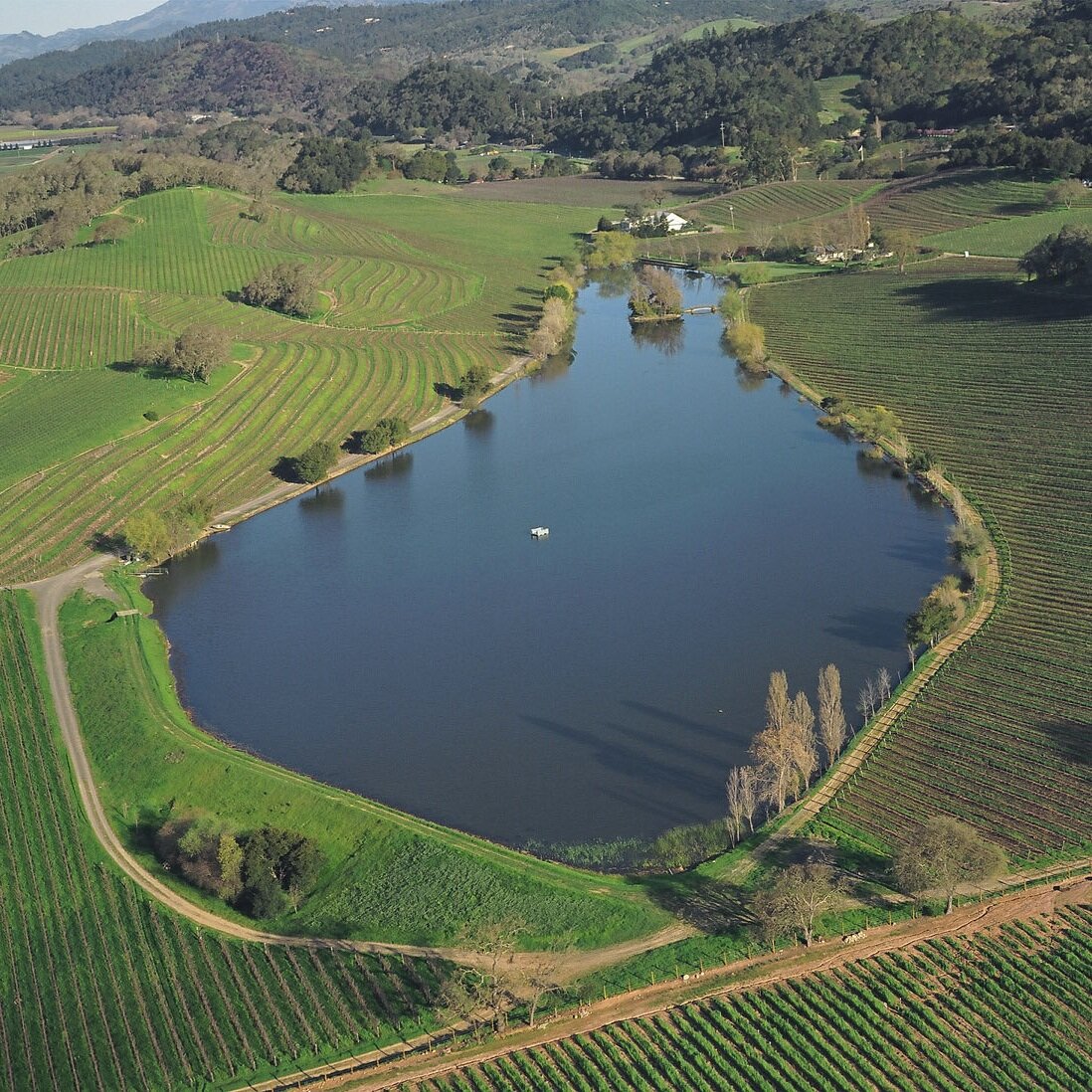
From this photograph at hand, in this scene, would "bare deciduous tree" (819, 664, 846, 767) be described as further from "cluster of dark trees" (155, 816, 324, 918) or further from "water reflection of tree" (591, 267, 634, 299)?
"water reflection of tree" (591, 267, 634, 299)

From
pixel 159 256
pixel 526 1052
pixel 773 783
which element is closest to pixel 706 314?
pixel 159 256

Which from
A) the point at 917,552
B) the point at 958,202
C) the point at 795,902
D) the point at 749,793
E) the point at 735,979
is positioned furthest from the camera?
the point at 958,202

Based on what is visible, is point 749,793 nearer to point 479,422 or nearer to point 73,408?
point 479,422

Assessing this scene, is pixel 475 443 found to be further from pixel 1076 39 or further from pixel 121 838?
pixel 1076 39

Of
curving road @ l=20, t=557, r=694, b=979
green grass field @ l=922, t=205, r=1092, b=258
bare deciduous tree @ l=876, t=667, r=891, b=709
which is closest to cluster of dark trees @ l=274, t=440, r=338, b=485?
curving road @ l=20, t=557, r=694, b=979

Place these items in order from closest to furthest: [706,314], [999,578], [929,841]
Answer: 1. [929,841]
2. [999,578]
3. [706,314]

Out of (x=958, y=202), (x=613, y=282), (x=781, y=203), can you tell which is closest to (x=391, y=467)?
(x=613, y=282)
